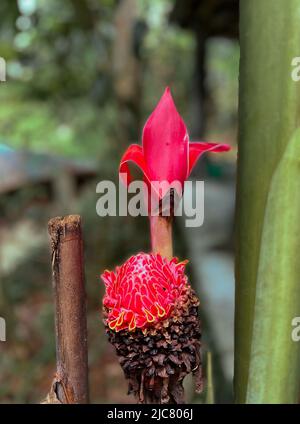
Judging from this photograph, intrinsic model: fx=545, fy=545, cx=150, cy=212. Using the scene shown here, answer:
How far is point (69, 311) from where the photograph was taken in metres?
0.34

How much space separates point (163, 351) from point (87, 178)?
13.8ft

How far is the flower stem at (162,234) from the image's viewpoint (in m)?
0.35

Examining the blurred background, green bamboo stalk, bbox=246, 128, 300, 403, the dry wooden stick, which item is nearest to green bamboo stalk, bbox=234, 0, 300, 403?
green bamboo stalk, bbox=246, 128, 300, 403

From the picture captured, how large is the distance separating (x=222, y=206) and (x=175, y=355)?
3264 millimetres

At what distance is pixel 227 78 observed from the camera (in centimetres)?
913

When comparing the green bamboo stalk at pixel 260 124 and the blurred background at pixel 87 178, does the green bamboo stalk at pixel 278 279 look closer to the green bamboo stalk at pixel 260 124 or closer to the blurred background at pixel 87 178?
the green bamboo stalk at pixel 260 124

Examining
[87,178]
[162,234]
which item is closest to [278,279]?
[162,234]

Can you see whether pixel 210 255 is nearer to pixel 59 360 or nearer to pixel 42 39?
pixel 42 39

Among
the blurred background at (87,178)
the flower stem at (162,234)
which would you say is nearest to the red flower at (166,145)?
the flower stem at (162,234)

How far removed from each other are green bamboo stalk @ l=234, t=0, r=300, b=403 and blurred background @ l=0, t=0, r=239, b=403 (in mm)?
865

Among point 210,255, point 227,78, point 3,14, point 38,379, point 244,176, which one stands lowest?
point 38,379

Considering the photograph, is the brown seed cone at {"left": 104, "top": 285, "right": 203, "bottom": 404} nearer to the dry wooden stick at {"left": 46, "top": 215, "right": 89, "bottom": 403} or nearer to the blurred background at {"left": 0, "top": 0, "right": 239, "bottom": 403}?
the dry wooden stick at {"left": 46, "top": 215, "right": 89, "bottom": 403}

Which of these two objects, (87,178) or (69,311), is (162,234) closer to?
(69,311)
